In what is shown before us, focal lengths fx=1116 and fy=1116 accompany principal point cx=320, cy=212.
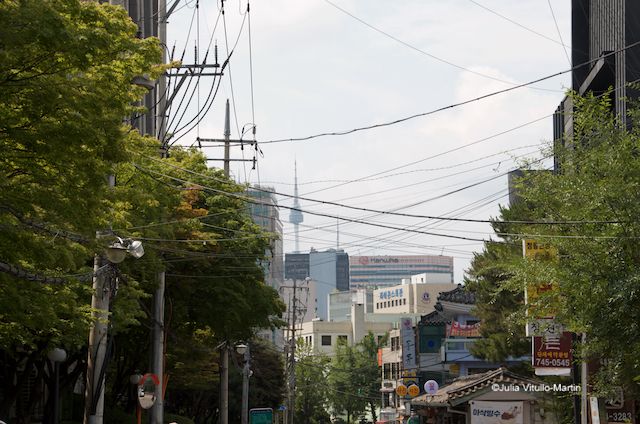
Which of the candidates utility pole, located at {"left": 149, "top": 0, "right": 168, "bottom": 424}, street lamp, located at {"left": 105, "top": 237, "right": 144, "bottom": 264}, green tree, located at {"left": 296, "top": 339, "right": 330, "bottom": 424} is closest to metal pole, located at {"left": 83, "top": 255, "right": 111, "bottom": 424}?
street lamp, located at {"left": 105, "top": 237, "right": 144, "bottom": 264}

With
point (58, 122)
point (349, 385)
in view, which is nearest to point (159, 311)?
point (58, 122)

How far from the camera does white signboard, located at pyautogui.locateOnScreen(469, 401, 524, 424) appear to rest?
42406 mm

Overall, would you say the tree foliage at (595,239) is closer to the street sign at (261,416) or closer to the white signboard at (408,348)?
the street sign at (261,416)

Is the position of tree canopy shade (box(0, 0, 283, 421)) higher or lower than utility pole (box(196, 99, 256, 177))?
lower

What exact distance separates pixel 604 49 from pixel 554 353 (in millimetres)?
22657

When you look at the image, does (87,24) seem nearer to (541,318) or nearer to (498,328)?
(541,318)

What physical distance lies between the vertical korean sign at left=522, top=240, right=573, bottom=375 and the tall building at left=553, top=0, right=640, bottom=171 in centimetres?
504

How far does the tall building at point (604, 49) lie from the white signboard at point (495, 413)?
34.6 ft

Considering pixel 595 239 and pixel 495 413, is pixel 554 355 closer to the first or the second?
pixel 595 239

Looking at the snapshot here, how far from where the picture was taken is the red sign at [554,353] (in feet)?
95.8

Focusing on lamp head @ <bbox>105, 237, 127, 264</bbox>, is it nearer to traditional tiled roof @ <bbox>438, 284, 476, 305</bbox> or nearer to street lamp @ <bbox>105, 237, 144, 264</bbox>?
street lamp @ <bbox>105, 237, 144, 264</bbox>

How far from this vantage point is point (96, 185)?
718 inches

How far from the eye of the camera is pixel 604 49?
48.3 m

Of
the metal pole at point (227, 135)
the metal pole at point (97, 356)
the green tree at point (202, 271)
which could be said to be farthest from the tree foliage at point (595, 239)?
the metal pole at point (227, 135)
